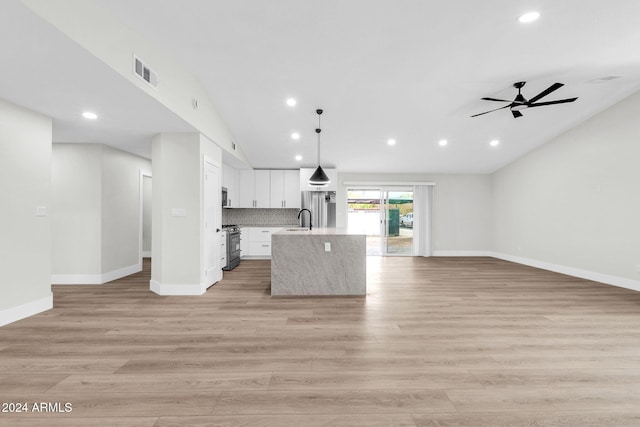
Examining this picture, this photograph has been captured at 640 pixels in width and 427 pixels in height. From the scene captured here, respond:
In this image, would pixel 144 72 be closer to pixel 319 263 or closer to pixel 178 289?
pixel 178 289

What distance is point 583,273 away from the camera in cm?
536

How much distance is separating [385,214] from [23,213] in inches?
282

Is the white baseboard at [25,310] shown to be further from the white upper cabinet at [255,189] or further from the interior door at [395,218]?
the interior door at [395,218]

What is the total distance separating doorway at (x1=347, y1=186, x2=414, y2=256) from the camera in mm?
8203

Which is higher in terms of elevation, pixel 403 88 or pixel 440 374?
pixel 403 88

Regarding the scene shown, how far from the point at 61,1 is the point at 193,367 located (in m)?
2.73

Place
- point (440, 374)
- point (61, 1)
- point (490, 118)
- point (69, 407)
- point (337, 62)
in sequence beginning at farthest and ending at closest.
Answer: point (490, 118), point (337, 62), point (440, 374), point (61, 1), point (69, 407)

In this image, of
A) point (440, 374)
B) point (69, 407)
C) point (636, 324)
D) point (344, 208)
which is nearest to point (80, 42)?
point (69, 407)

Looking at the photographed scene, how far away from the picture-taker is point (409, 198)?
8.35 m

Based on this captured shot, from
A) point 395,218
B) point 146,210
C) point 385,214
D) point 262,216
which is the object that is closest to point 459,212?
point 395,218

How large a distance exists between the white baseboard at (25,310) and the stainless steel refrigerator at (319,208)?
5007 mm

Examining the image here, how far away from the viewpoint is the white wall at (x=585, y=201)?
4.64 m

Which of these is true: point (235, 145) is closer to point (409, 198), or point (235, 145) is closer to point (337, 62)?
point (337, 62)

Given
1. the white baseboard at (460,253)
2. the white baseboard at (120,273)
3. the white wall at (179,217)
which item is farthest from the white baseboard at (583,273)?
the white baseboard at (120,273)
